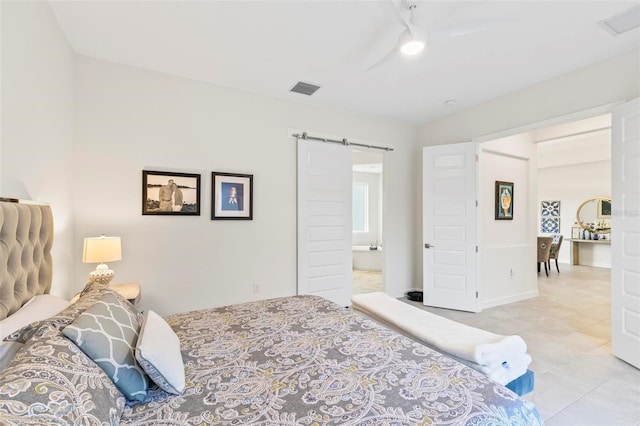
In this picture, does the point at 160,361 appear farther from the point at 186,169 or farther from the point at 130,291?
the point at 186,169

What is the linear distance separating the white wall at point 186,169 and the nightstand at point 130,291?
0.25 m

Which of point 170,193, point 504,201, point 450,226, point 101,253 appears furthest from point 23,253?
point 504,201

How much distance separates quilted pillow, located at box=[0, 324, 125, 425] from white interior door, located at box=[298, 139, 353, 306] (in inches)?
117

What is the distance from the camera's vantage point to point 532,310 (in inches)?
159

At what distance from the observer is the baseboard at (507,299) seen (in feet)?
13.8

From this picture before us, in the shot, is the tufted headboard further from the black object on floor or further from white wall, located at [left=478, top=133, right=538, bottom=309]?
white wall, located at [left=478, top=133, right=538, bottom=309]

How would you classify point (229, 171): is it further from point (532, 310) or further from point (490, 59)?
point (532, 310)

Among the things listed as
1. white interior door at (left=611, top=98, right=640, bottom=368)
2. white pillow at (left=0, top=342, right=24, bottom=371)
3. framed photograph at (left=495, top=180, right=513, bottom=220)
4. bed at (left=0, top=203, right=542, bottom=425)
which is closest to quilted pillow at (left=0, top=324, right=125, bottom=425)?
bed at (left=0, top=203, right=542, bottom=425)

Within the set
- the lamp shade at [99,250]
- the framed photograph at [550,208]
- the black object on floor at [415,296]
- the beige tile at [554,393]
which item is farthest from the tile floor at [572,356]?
the framed photograph at [550,208]

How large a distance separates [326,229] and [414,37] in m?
2.59

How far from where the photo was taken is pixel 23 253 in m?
1.56

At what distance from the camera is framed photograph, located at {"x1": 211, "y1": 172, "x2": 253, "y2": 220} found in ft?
11.2

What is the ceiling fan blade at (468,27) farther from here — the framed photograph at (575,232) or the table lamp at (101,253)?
the framed photograph at (575,232)

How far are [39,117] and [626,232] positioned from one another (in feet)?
15.4
